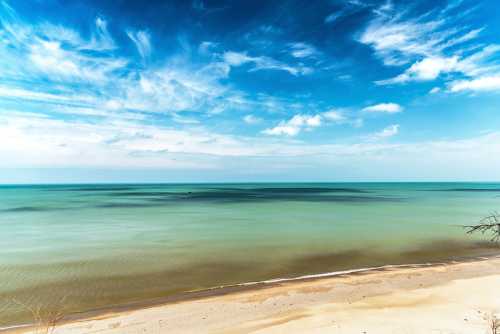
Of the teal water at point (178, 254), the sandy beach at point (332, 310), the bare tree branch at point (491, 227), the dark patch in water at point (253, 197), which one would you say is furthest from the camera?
the dark patch in water at point (253, 197)

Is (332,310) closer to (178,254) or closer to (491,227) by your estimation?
(178,254)

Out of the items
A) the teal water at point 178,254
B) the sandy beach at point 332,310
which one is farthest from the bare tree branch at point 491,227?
the sandy beach at point 332,310

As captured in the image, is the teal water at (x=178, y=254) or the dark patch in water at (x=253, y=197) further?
the dark patch in water at (x=253, y=197)

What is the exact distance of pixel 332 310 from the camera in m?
9.02

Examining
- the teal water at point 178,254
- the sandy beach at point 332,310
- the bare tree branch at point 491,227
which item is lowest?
the teal water at point 178,254

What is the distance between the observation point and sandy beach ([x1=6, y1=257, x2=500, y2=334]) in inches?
307

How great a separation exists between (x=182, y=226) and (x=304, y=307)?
20.9 m

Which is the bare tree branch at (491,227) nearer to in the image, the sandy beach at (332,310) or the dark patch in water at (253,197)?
the sandy beach at (332,310)

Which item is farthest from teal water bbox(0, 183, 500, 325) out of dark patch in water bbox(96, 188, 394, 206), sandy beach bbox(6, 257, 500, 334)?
dark patch in water bbox(96, 188, 394, 206)

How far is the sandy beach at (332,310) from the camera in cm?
781

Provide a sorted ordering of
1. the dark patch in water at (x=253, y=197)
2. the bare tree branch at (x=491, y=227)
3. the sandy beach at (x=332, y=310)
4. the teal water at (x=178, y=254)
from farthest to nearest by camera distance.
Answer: the dark patch in water at (x=253, y=197)
the teal water at (x=178, y=254)
the sandy beach at (x=332, y=310)
the bare tree branch at (x=491, y=227)

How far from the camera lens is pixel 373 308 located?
903 cm

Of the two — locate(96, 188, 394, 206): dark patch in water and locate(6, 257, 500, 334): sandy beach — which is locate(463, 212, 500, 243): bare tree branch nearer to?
locate(6, 257, 500, 334): sandy beach

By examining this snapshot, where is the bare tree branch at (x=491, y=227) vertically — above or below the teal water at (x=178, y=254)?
above
